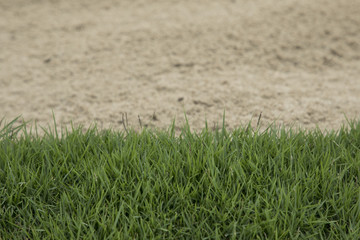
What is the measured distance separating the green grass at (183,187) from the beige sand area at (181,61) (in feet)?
1.64

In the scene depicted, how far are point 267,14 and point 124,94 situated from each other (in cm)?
206

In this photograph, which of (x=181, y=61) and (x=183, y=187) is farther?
(x=181, y=61)

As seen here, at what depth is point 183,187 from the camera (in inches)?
77.4

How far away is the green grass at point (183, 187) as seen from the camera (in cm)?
183

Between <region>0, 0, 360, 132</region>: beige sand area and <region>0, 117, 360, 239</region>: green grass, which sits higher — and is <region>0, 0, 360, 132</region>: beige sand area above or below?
above

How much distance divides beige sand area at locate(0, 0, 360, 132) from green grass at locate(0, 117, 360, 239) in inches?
19.7

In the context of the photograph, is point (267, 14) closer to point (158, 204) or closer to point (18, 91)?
point (18, 91)

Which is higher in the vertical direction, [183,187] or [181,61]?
[181,61]

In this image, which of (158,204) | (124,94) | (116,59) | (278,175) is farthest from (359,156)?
(116,59)

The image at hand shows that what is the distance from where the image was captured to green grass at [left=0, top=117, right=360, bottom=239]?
183cm

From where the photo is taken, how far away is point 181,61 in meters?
3.61

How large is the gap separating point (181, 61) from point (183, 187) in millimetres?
1870

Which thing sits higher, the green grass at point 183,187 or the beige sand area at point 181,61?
the beige sand area at point 181,61

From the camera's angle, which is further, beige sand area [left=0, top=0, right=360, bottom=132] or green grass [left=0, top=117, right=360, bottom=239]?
beige sand area [left=0, top=0, right=360, bottom=132]
